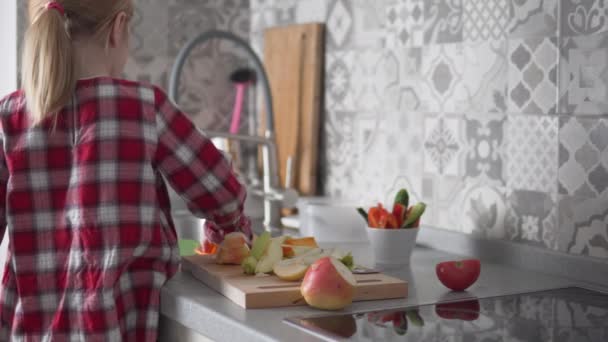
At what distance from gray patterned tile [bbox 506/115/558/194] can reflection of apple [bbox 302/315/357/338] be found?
1.87 ft

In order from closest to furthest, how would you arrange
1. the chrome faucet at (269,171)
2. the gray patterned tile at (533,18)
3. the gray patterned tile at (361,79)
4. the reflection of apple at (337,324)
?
1. the reflection of apple at (337,324)
2. the gray patterned tile at (533,18)
3. the gray patterned tile at (361,79)
4. the chrome faucet at (269,171)

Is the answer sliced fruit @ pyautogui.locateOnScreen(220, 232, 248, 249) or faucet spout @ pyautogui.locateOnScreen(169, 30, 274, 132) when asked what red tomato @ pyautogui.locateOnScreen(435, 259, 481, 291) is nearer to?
sliced fruit @ pyautogui.locateOnScreen(220, 232, 248, 249)

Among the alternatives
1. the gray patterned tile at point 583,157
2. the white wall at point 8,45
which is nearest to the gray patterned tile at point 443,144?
the gray patterned tile at point 583,157

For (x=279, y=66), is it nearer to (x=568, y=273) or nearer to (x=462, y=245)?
(x=462, y=245)

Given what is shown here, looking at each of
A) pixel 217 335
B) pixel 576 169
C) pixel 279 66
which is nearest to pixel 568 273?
pixel 576 169

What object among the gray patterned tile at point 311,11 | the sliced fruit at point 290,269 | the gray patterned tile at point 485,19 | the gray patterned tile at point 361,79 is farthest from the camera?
the gray patterned tile at point 311,11

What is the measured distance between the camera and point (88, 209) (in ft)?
4.17

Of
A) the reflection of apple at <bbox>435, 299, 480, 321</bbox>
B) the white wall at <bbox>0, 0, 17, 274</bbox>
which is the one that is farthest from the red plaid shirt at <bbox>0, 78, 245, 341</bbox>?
the white wall at <bbox>0, 0, 17, 274</bbox>

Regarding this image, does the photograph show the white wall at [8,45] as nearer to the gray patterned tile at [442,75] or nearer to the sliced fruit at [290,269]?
the gray patterned tile at [442,75]

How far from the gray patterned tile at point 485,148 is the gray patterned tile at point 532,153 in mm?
23

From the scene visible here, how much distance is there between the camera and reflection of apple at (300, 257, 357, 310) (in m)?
1.20

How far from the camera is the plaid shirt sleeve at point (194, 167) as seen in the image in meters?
1.33

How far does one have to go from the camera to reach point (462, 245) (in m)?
1.77

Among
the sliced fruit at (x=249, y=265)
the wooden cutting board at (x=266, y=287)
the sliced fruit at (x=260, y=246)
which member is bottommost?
the wooden cutting board at (x=266, y=287)
